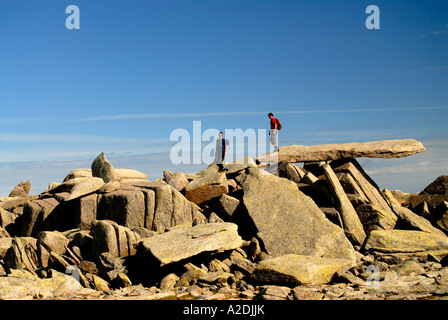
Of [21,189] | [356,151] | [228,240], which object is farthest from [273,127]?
[21,189]

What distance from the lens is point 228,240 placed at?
52.1 feet

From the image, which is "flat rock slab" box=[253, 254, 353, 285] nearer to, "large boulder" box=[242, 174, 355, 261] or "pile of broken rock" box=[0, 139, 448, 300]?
"pile of broken rock" box=[0, 139, 448, 300]

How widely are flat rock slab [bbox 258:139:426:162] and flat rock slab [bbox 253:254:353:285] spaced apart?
1100 cm

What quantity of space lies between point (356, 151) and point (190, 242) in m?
13.0

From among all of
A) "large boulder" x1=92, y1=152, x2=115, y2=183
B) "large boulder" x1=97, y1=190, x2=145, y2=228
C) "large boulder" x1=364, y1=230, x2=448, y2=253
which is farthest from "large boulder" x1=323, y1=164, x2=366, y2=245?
"large boulder" x1=92, y1=152, x2=115, y2=183

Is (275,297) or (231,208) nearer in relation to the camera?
(275,297)

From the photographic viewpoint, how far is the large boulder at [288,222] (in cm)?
1691

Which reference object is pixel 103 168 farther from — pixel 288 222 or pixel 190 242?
pixel 288 222

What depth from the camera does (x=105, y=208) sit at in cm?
1945

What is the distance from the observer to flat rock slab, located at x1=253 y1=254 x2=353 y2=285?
14008mm

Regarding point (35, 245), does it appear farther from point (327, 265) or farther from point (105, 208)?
point (327, 265)

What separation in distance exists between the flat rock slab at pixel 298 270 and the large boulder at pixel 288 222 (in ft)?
5.83

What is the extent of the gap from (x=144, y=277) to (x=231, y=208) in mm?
5038
